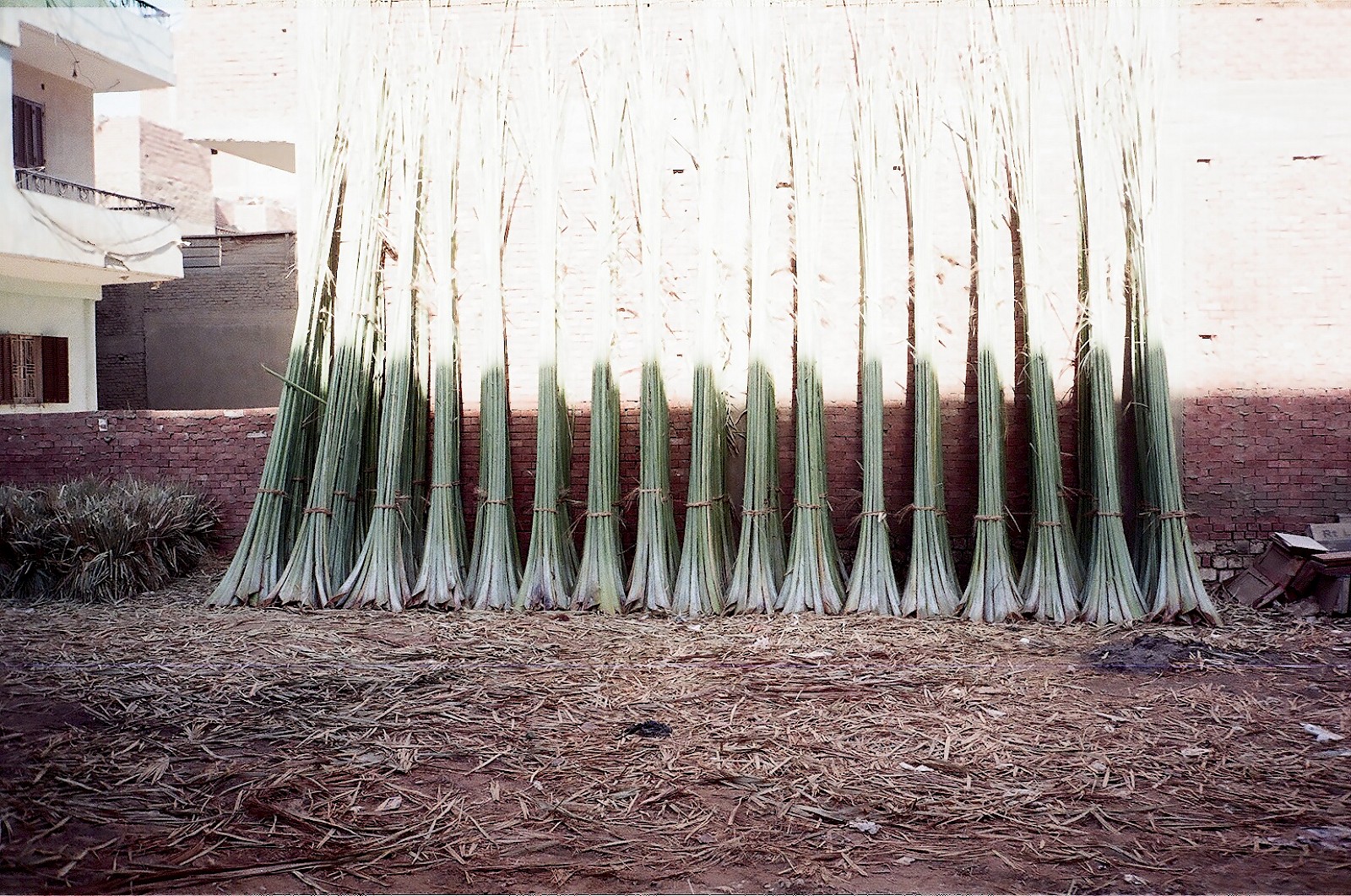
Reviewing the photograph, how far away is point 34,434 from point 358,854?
589 cm

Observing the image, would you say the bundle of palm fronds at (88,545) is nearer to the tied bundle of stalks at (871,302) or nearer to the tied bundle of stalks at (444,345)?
the tied bundle of stalks at (444,345)

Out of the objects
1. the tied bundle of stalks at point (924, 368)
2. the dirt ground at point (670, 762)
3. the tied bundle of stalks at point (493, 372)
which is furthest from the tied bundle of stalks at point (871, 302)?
the tied bundle of stalks at point (493, 372)

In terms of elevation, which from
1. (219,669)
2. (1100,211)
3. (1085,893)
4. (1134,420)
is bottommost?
(1085,893)

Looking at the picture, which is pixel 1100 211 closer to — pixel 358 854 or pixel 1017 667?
pixel 1017 667

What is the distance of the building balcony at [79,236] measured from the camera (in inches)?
378

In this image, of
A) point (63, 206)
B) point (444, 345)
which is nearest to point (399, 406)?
point (444, 345)

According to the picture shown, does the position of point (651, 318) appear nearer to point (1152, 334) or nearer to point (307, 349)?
point (307, 349)

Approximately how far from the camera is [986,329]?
4.96 m

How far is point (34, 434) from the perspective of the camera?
22.2 ft

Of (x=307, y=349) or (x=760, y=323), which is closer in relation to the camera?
(x=760, y=323)

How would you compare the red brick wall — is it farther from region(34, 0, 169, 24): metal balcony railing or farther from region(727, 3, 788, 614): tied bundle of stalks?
region(34, 0, 169, 24): metal balcony railing

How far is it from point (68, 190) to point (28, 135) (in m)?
0.64

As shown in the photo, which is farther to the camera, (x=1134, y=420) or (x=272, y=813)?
(x=1134, y=420)

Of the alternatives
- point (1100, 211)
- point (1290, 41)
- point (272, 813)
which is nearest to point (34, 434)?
point (272, 813)
